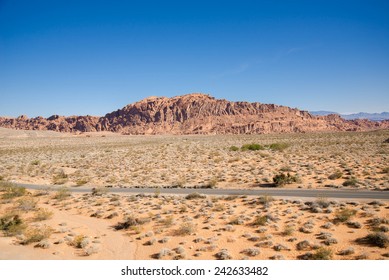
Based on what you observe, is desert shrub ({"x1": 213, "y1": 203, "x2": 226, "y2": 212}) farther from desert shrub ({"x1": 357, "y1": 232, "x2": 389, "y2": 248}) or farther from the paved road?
desert shrub ({"x1": 357, "y1": 232, "x2": 389, "y2": 248})

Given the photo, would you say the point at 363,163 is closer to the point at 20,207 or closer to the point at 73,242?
the point at 73,242

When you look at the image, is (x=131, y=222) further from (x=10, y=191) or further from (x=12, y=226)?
(x=10, y=191)

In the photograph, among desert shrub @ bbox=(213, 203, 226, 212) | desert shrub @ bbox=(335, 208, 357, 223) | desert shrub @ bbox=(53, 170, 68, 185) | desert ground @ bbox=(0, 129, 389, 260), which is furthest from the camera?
desert shrub @ bbox=(53, 170, 68, 185)

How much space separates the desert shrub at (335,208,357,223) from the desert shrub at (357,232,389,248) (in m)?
2.01

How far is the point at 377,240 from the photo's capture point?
11.0m

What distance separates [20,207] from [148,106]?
178 metres

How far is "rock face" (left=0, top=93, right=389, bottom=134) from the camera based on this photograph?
15500 centimetres

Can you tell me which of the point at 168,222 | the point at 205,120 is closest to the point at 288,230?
the point at 168,222

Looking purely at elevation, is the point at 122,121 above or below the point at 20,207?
above

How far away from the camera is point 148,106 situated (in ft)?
630

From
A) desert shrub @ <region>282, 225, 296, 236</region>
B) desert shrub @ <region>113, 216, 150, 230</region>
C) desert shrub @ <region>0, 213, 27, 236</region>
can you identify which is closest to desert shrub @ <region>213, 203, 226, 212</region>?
desert shrub @ <region>113, 216, 150, 230</region>

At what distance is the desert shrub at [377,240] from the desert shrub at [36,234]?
44.2 feet

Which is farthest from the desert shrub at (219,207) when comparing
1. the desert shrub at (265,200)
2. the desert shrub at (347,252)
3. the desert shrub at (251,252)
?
the desert shrub at (347,252)
